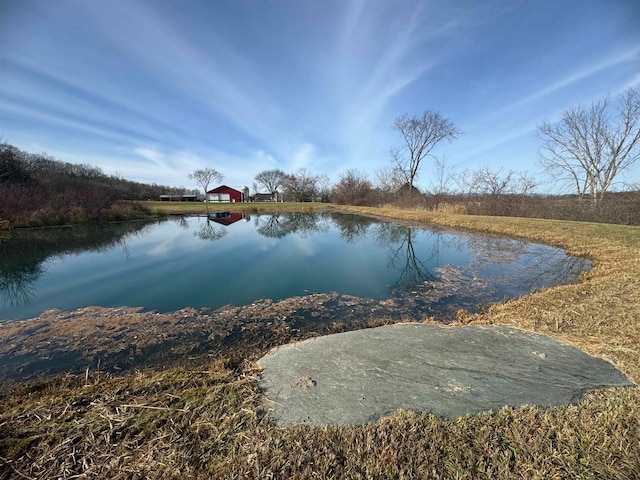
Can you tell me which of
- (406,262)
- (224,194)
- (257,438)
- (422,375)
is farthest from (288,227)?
(224,194)

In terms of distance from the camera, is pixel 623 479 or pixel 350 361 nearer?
pixel 623 479

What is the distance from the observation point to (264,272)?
724 cm

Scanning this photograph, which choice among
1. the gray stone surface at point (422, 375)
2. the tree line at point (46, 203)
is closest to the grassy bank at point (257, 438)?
the gray stone surface at point (422, 375)

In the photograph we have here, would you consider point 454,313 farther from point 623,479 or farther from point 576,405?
point 623,479

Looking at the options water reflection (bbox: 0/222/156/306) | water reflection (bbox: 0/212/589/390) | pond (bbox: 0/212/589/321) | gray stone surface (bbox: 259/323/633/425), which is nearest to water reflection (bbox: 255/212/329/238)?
pond (bbox: 0/212/589/321)

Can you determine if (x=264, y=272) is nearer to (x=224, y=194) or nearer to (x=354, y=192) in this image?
(x=354, y=192)

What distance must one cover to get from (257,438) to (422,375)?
1632 millimetres

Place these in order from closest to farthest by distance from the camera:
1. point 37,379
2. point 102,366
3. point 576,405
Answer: point 576,405 → point 37,379 → point 102,366

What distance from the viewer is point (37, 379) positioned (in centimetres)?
286

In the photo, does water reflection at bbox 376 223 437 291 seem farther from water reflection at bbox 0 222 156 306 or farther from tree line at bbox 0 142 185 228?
tree line at bbox 0 142 185 228

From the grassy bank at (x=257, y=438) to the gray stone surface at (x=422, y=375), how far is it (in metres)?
0.14

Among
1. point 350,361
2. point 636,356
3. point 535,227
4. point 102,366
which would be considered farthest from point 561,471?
point 535,227

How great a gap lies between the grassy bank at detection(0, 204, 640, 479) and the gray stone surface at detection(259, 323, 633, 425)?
14 centimetres

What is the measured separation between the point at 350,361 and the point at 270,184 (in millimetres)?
70891
